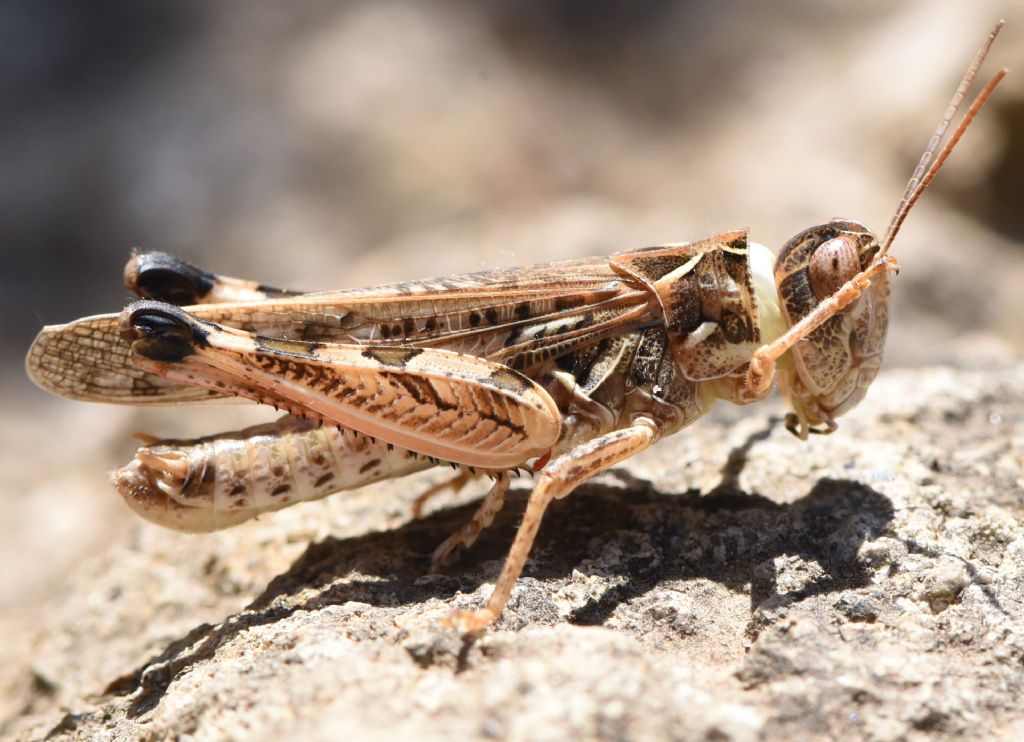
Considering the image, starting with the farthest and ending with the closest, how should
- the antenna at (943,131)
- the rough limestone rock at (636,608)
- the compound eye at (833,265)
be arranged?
the compound eye at (833,265)
the antenna at (943,131)
the rough limestone rock at (636,608)

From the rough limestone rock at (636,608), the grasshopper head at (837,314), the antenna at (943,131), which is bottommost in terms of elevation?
the rough limestone rock at (636,608)

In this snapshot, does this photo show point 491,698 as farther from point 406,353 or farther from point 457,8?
point 457,8

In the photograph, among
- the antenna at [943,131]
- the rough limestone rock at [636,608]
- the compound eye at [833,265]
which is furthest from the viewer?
the compound eye at [833,265]

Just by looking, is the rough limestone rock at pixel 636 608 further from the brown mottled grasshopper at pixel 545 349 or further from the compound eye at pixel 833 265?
the compound eye at pixel 833 265

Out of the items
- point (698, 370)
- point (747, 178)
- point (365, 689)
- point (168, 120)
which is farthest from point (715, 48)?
point (365, 689)

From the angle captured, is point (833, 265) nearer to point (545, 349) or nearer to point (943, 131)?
point (943, 131)

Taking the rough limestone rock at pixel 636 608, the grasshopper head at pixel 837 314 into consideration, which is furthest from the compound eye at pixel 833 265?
the rough limestone rock at pixel 636 608

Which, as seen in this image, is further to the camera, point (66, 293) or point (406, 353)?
point (66, 293)
